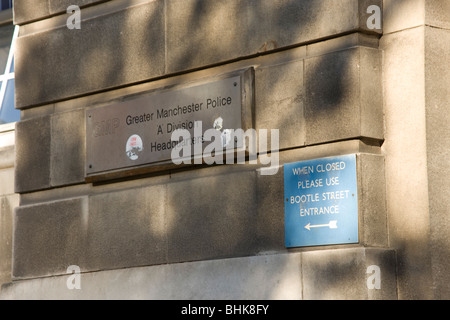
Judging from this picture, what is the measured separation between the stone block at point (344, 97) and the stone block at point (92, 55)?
173 centimetres

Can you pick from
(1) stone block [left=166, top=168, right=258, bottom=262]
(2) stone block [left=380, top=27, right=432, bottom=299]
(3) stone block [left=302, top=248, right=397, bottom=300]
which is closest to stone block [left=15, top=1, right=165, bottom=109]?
(1) stone block [left=166, top=168, right=258, bottom=262]

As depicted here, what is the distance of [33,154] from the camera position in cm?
988

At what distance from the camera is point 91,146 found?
9352 millimetres

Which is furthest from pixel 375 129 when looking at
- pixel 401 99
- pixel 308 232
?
pixel 308 232

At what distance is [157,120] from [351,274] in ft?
7.96

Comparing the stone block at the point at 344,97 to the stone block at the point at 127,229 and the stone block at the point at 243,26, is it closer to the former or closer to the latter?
the stone block at the point at 243,26

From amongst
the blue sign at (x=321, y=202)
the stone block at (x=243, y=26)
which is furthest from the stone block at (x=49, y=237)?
the blue sign at (x=321, y=202)

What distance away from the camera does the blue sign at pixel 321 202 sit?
7.40 m

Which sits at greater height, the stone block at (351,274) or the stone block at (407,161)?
the stone block at (407,161)

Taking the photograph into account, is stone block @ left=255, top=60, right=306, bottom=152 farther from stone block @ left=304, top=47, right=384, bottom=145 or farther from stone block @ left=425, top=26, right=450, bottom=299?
stone block @ left=425, top=26, right=450, bottom=299

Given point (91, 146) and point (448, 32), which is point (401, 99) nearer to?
point (448, 32)

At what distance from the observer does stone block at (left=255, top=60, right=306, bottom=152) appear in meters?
7.88

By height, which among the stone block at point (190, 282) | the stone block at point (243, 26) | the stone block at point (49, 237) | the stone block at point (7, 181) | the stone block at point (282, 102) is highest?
the stone block at point (243, 26)

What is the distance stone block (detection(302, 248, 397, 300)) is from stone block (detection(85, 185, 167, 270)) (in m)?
1.63
